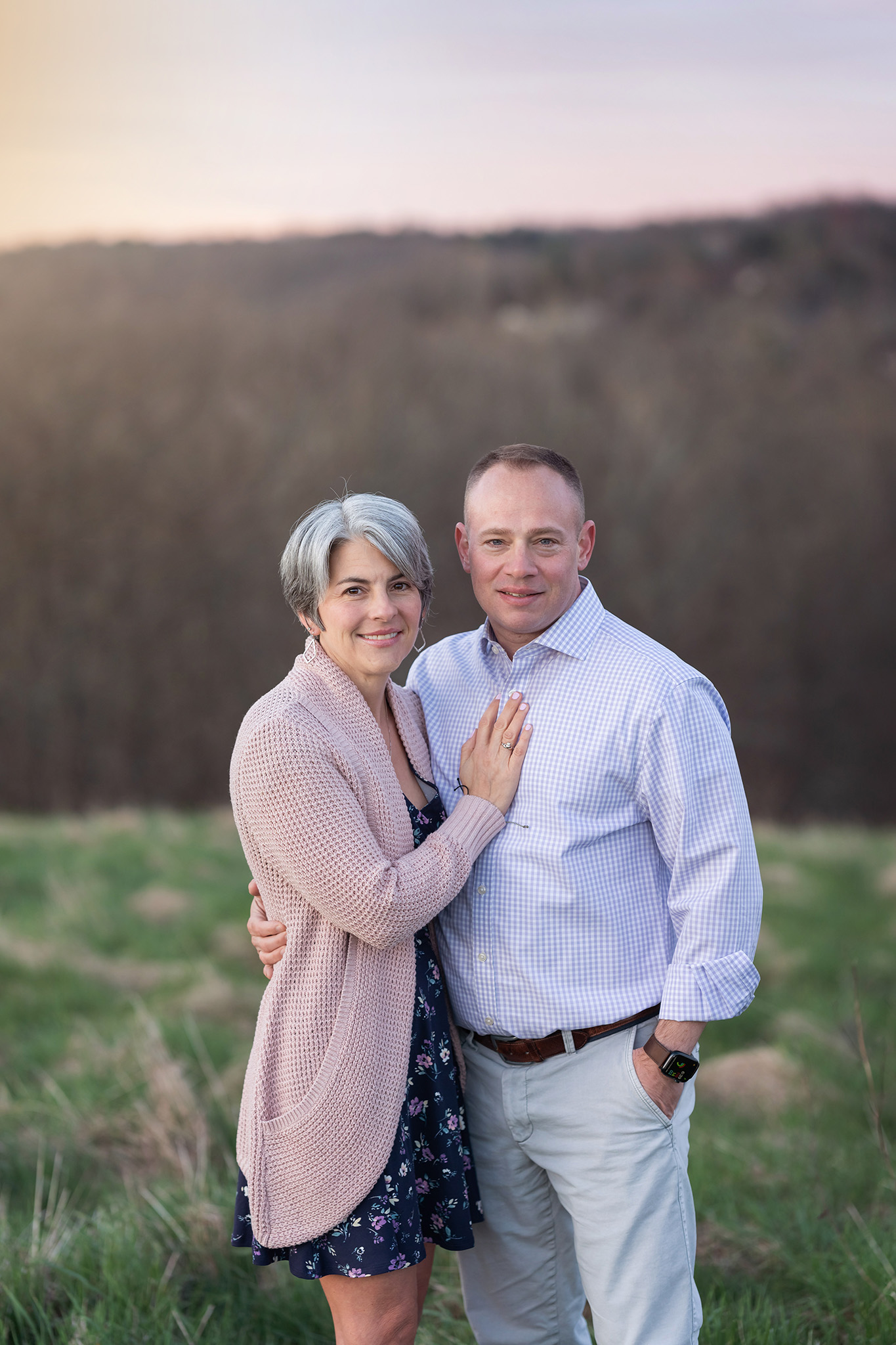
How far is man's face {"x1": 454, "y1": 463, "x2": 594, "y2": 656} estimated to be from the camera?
1921 mm

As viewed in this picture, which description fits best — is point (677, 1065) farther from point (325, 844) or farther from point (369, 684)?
point (369, 684)

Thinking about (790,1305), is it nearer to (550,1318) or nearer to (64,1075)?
(550,1318)

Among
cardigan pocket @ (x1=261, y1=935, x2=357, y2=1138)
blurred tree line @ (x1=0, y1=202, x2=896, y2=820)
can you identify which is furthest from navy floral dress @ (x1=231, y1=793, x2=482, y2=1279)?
blurred tree line @ (x1=0, y1=202, x2=896, y2=820)

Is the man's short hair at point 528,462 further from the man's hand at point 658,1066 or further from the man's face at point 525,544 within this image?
the man's hand at point 658,1066

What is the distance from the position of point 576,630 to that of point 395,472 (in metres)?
14.0

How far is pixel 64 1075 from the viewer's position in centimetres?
387

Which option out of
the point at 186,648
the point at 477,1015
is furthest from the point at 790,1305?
the point at 186,648

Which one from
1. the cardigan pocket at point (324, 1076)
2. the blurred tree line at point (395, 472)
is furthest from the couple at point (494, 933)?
the blurred tree line at point (395, 472)

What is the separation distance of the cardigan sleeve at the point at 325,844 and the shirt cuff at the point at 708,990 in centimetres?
40

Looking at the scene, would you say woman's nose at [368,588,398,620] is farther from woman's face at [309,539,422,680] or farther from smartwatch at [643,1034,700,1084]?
smartwatch at [643,1034,700,1084]

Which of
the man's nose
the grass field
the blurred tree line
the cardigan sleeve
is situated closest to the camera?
the cardigan sleeve

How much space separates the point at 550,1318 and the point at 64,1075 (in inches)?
94.8

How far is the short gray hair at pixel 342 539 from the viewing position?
1812 mm

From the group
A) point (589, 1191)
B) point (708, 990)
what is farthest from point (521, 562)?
point (589, 1191)
